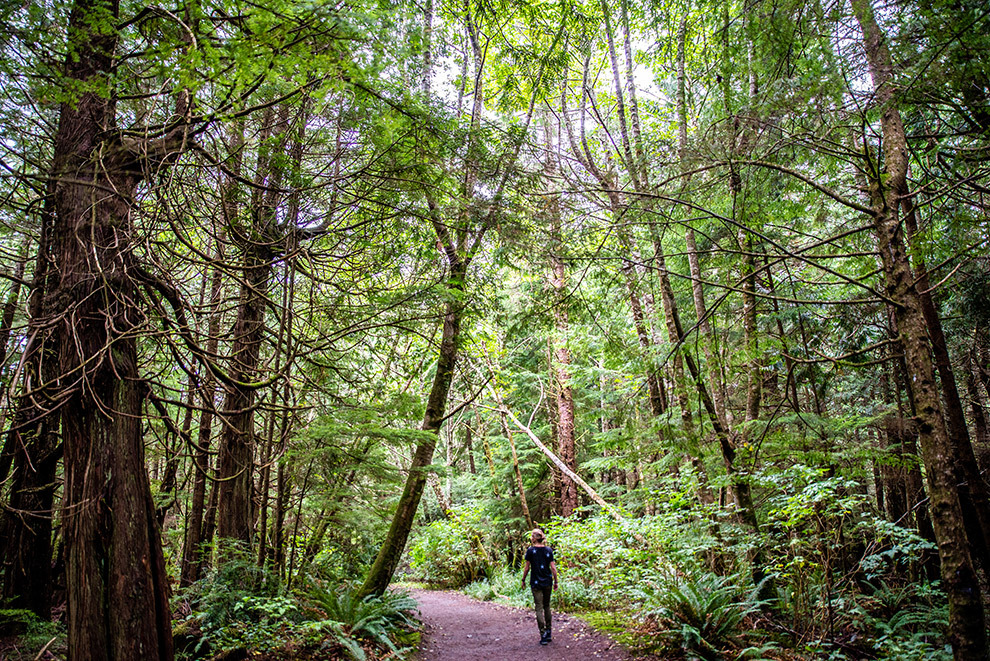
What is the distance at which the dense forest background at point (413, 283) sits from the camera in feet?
13.6

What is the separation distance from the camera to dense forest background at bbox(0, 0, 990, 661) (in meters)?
4.16

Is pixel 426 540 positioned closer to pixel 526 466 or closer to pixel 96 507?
pixel 526 466

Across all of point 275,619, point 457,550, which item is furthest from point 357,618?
point 457,550

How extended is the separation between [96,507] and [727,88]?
7.01 m

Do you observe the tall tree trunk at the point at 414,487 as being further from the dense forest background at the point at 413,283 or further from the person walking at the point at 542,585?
the person walking at the point at 542,585

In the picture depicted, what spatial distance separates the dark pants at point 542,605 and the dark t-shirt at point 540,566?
0.08 m

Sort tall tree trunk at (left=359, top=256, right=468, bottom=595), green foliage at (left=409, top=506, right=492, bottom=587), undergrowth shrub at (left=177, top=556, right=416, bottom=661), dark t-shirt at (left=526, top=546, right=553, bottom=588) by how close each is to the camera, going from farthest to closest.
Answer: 1. green foliage at (left=409, top=506, right=492, bottom=587)
2. tall tree trunk at (left=359, top=256, right=468, bottom=595)
3. dark t-shirt at (left=526, top=546, right=553, bottom=588)
4. undergrowth shrub at (left=177, top=556, right=416, bottom=661)

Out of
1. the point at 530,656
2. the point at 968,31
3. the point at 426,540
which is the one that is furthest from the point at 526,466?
the point at 968,31

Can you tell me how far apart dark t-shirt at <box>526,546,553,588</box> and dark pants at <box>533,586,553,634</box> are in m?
0.08

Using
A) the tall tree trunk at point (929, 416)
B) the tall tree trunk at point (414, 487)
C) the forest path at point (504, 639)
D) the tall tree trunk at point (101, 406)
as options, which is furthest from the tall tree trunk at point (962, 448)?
Answer: the tall tree trunk at point (101, 406)

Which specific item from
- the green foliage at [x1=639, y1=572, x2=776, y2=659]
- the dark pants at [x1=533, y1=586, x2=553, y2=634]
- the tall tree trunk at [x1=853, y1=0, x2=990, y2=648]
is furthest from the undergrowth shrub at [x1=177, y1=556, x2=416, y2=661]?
the tall tree trunk at [x1=853, y1=0, x2=990, y2=648]

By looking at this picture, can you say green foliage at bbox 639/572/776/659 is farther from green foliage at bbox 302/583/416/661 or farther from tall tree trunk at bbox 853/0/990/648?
green foliage at bbox 302/583/416/661

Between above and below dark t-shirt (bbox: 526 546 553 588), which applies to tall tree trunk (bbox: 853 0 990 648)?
above

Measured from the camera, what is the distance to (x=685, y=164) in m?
5.89
